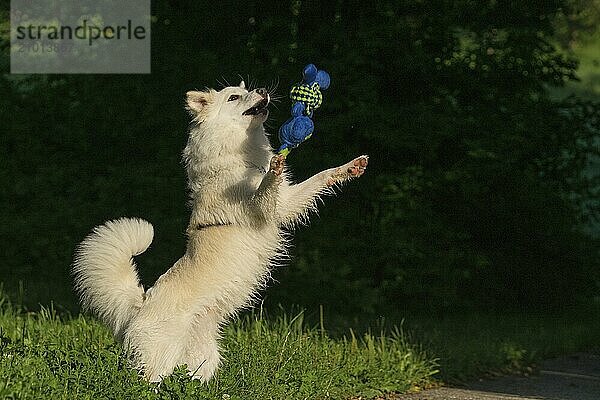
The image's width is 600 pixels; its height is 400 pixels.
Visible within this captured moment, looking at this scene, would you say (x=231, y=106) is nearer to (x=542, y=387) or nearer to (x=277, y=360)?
(x=277, y=360)

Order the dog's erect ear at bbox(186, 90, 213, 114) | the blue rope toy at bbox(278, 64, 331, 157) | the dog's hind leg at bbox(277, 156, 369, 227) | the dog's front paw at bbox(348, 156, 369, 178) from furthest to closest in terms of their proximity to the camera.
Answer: the dog's erect ear at bbox(186, 90, 213, 114), the dog's hind leg at bbox(277, 156, 369, 227), the dog's front paw at bbox(348, 156, 369, 178), the blue rope toy at bbox(278, 64, 331, 157)

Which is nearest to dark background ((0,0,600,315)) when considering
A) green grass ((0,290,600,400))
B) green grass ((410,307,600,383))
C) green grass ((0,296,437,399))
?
green grass ((410,307,600,383))

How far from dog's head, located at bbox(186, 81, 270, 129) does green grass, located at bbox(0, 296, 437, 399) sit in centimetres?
156

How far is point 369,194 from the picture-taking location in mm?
12516

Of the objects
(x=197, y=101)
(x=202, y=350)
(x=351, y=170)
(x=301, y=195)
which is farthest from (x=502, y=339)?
(x=197, y=101)

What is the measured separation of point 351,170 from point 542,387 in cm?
307

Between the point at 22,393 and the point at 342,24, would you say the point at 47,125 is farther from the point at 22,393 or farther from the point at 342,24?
the point at 22,393

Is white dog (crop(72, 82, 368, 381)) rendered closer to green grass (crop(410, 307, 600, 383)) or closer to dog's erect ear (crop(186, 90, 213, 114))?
dog's erect ear (crop(186, 90, 213, 114))

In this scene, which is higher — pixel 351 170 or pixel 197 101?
pixel 197 101

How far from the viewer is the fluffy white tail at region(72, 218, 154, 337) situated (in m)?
6.21

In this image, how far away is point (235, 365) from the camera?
267 inches

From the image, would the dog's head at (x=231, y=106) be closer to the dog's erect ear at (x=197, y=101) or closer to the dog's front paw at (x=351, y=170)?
the dog's erect ear at (x=197, y=101)

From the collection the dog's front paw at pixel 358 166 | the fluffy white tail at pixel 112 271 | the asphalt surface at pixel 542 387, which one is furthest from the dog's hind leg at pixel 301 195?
the asphalt surface at pixel 542 387

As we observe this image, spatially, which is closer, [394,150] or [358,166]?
[358,166]
